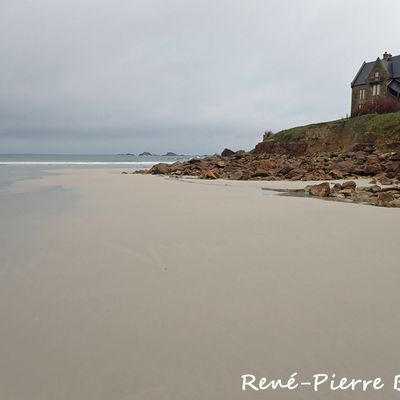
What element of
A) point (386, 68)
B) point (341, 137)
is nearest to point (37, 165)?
point (341, 137)

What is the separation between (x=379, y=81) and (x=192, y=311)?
42160mm

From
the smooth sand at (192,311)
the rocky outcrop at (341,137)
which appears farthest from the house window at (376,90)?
the smooth sand at (192,311)

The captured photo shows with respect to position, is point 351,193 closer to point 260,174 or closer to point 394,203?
point 394,203

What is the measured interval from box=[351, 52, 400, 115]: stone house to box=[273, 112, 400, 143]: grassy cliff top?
36.1 ft

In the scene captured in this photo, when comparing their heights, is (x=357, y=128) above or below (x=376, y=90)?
below

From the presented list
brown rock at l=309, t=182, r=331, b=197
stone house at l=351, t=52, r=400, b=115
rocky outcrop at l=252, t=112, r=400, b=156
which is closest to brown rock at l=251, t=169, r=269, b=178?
brown rock at l=309, t=182, r=331, b=197

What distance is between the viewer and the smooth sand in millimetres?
1645

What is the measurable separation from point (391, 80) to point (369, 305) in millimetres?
41491

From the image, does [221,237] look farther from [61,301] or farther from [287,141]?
[287,141]

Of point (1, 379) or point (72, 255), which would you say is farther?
point (72, 255)

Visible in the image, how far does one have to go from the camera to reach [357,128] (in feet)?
78.8

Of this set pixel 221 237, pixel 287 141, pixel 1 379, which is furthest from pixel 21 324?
pixel 287 141

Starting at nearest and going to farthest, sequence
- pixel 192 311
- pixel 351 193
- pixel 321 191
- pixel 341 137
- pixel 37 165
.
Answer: pixel 192 311 < pixel 351 193 < pixel 321 191 < pixel 341 137 < pixel 37 165

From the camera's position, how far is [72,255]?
3.43 meters
